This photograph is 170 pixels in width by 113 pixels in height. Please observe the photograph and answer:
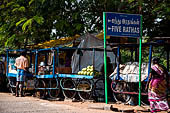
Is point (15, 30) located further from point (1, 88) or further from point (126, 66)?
point (126, 66)

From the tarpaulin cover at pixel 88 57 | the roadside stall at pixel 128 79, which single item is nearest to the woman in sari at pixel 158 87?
the roadside stall at pixel 128 79

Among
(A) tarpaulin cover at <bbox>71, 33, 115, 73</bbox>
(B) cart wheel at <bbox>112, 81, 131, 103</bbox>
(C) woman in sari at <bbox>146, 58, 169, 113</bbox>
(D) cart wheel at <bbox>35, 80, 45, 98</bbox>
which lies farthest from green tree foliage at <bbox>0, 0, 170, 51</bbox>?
(C) woman in sari at <bbox>146, 58, 169, 113</bbox>

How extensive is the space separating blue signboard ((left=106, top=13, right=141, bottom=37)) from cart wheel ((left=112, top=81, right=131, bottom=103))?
1.84 m

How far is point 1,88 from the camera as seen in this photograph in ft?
51.1

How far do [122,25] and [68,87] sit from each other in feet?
11.9

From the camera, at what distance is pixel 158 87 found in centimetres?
812

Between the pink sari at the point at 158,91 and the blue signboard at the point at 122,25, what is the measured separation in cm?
164

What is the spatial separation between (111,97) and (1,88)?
6.38m

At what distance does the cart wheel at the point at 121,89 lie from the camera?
10.3 m

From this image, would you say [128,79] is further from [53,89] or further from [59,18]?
[59,18]

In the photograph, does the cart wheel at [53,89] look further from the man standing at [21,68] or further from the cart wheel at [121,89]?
the cart wheel at [121,89]

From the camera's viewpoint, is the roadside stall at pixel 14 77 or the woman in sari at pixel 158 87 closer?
the woman in sari at pixel 158 87

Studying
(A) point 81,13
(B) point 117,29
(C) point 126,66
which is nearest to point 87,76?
(C) point 126,66

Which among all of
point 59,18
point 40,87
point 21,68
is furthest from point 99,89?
point 59,18
